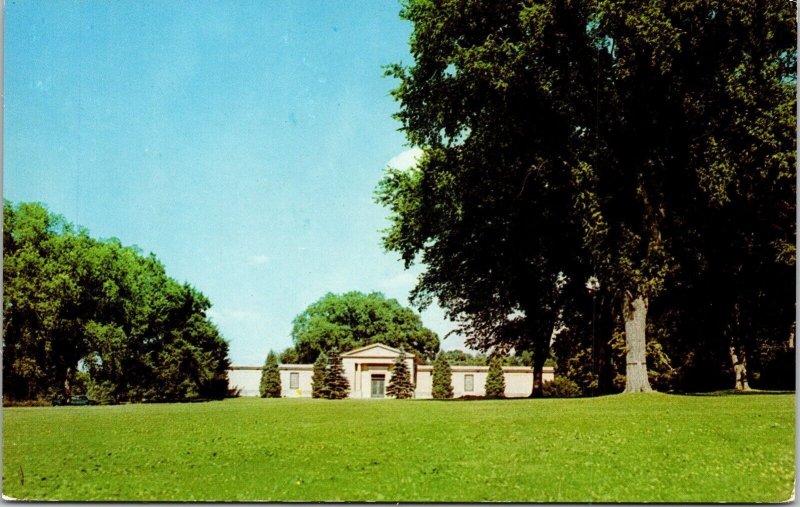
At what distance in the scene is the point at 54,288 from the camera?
33156 millimetres

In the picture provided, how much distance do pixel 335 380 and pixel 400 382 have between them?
610 cm

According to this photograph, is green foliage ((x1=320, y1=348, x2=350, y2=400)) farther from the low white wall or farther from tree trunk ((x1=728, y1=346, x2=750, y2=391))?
tree trunk ((x1=728, y1=346, x2=750, y2=391))

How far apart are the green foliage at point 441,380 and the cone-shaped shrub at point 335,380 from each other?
302 inches

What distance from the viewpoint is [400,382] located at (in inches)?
2333

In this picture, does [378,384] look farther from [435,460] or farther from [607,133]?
[435,460]

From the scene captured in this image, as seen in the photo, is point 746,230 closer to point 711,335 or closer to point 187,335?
point 711,335

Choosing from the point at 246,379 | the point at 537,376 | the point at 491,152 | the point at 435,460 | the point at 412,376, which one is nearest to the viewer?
the point at 435,460

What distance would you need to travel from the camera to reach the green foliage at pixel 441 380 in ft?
194

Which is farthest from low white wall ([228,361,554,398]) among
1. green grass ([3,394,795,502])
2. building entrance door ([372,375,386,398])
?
green grass ([3,394,795,502])

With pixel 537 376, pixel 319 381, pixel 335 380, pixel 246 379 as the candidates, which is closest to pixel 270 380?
pixel 246 379

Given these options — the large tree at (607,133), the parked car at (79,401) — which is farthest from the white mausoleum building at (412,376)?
the large tree at (607,133)

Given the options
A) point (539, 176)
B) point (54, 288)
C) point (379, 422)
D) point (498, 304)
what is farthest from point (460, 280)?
point (54, 288)

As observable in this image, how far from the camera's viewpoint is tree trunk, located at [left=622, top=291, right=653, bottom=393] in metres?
23.0

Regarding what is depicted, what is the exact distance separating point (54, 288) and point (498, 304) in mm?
21599
